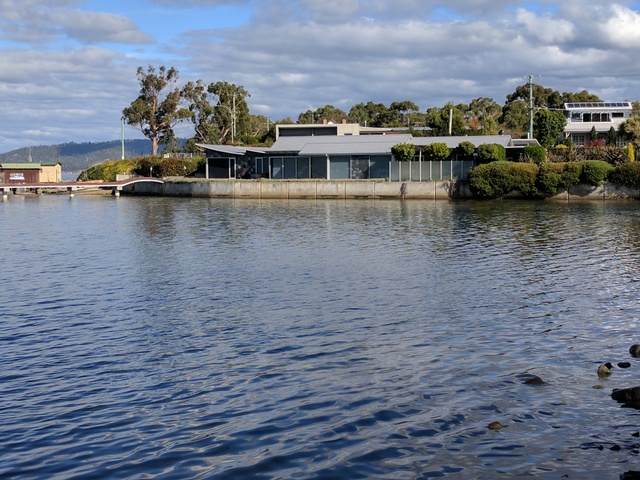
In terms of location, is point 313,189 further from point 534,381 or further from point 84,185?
point 534,381

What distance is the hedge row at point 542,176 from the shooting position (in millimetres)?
78875

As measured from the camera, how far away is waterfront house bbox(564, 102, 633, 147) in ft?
419

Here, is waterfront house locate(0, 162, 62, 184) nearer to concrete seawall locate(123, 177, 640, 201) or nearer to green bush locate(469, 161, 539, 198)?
concrete seawall locate(123, 177, 640, 201)

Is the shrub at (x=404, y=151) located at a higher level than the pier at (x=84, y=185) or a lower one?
higher

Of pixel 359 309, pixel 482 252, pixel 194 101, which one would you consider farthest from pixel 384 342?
pixel 194 101

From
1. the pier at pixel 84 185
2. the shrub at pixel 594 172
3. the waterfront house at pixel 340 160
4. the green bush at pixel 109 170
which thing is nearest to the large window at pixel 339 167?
the waterfront house at pixel 340 160

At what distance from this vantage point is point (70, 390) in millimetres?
16234

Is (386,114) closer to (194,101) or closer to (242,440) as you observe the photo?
(194,101)

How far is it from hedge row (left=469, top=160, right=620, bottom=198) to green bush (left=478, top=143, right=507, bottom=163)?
5.75ft

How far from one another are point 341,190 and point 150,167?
115ft

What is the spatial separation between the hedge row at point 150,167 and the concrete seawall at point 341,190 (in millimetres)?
9156

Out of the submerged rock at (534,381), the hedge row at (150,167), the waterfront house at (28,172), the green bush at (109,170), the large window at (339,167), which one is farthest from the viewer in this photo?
the green bush at (109,170)

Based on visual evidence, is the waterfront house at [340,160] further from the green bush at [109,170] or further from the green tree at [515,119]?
the green tree at [515,119]

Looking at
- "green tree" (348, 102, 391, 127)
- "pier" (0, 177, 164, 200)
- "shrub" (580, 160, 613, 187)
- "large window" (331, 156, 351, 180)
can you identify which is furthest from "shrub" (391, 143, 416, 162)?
"green tree" (348, 102, 391, 127)
